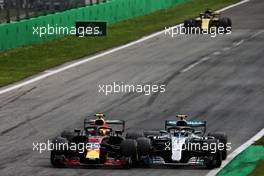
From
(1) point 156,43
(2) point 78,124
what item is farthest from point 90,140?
(1) point 156,43

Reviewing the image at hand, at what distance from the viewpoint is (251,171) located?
25844 millimetres

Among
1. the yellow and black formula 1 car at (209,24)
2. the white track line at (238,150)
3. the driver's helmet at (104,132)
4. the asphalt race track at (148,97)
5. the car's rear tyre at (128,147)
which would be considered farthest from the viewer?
the yellow and black formula 1 car at (209,24)

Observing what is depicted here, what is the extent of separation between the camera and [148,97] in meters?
38.7

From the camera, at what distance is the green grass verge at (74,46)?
4719 centimetres

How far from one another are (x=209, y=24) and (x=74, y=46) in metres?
8.70

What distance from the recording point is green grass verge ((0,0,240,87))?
155 ft

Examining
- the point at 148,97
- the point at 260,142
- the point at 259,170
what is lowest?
the point at 148,97

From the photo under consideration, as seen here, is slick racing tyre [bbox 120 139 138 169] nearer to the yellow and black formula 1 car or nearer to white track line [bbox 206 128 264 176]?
white track line [bbox 206 128 264 176]

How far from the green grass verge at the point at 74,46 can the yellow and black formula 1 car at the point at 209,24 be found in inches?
99.7

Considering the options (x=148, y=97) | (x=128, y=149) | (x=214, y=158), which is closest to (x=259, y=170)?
(x=214, y=158)

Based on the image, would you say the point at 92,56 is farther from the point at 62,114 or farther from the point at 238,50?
the point at 62,114

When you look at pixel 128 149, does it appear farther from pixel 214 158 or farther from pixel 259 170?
pixel 259 170

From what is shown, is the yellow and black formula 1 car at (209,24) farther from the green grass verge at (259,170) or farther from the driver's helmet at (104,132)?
the green grass verge at (259,170)

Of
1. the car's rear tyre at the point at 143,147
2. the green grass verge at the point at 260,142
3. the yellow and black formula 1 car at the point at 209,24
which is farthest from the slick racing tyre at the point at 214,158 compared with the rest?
the yellow and black formula 1 car at the point at 209,24
